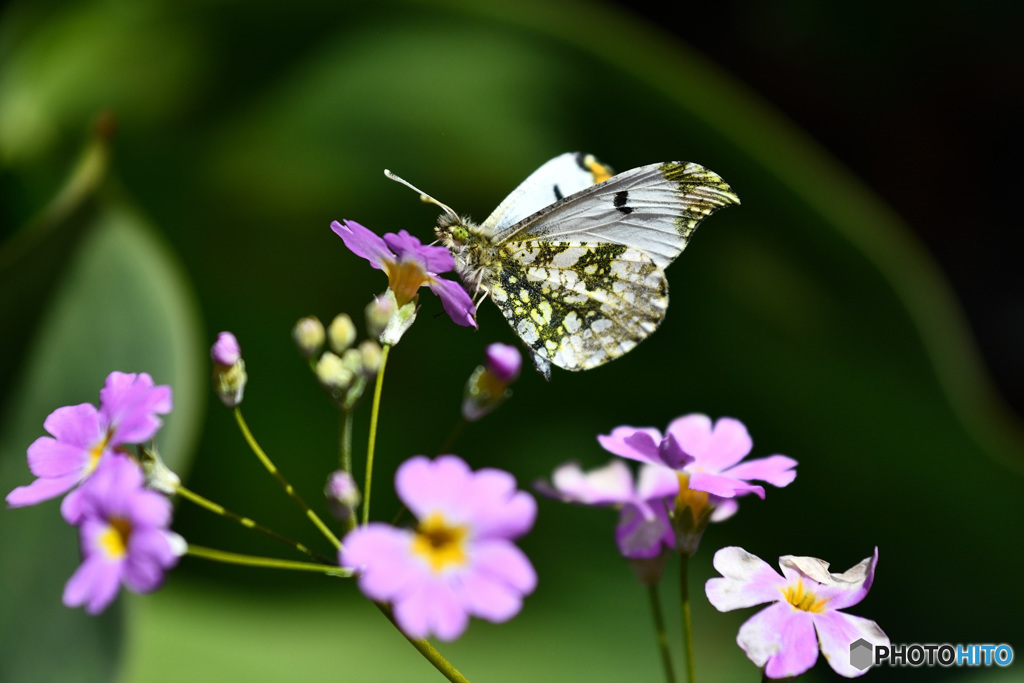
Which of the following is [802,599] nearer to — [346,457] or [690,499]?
[690,499]

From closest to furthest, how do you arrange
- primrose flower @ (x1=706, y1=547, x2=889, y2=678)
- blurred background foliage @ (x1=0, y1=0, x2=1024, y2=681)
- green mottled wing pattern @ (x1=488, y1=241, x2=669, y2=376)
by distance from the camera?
primrose flower @ (x1=706, y1=547, x2=889, y2=678), green mottled wing pattern @ (x1=488, y1=241, x2=669, y2=376), blurred background foliage @ (x1=0, y1=0, x2=1024, y2=681)

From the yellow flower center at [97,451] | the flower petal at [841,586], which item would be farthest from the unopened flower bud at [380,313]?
the flower petal at [841,586]

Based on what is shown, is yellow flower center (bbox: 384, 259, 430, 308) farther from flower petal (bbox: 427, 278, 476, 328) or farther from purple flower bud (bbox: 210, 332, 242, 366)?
purple flower bud (bbox: 210, 332, 242, 366)

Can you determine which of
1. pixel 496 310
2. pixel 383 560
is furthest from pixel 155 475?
pixel 496 310

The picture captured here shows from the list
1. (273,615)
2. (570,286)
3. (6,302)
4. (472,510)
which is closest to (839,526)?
(570,286)

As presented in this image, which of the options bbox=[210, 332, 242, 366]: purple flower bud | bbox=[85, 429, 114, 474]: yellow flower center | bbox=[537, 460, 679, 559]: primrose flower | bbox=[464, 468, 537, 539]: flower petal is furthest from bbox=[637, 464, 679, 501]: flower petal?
bbox=[85, 429, 114, 474]: yellow flower center

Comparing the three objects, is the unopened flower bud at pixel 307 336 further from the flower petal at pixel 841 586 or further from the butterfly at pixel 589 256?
the flower petal at pixel 841 586
